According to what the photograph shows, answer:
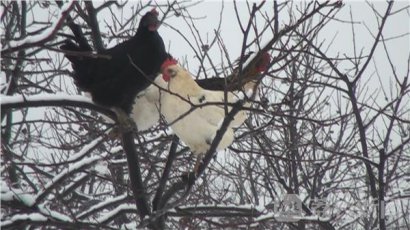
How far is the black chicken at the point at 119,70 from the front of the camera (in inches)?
152

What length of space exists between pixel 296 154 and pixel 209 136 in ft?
11.1

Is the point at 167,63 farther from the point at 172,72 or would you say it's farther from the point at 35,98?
the point at 35,98

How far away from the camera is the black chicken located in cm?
387

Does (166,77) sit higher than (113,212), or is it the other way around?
(166,77)

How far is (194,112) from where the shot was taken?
3602 millimetres

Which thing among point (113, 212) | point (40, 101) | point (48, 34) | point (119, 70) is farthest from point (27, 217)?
point (48, 34)

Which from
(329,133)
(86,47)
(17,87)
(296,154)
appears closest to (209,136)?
(86,47)

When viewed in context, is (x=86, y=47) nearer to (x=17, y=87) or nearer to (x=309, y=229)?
(x=17, y=87)

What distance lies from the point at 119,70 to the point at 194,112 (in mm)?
750

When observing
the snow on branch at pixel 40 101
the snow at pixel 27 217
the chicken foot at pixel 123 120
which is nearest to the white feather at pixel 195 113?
the chicken foot at pixel 123 120

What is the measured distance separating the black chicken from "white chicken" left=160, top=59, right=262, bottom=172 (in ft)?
0.80

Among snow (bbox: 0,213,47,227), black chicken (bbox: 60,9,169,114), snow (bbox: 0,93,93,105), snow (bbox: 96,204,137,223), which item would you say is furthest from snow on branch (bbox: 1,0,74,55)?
snow (bbox: 96,204,137,223)

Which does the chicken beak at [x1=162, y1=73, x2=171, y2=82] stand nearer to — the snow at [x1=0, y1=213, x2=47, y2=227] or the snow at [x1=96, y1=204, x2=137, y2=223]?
the snow at [x1=96, y1=204, x2=137, y2=223]

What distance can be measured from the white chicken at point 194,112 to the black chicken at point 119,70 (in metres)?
0.24
